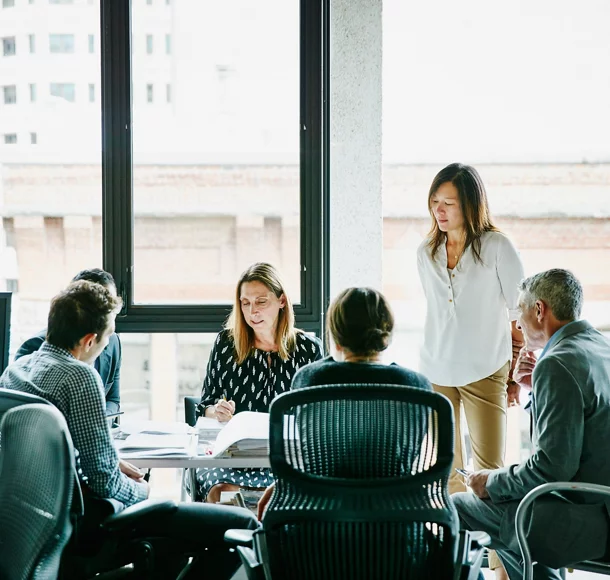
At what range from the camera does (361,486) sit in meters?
1.81

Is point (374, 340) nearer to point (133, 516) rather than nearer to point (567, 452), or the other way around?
point (567, 452)

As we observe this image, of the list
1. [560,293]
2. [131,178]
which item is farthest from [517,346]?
[131,178]

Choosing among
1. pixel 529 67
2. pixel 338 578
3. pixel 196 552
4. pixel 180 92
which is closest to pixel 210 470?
pixel 196 552

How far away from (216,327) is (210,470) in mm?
928

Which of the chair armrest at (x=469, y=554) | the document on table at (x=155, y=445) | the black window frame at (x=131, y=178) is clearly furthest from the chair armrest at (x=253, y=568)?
the black window frame at (x=131, y=178)

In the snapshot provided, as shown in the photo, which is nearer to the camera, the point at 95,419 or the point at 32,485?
the point at 32,485

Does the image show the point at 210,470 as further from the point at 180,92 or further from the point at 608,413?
the point at 180,92

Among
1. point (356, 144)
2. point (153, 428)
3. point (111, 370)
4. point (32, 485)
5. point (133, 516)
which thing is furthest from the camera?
point (356, 144)

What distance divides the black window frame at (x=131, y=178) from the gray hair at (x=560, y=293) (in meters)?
1.53

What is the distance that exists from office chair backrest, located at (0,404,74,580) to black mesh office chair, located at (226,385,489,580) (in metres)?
0.51

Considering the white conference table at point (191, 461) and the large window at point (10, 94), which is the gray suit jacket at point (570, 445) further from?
the large window at point (10, 94)

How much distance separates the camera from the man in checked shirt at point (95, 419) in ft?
7.00

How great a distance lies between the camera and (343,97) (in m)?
3.73

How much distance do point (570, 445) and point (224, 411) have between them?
4.00 ft
